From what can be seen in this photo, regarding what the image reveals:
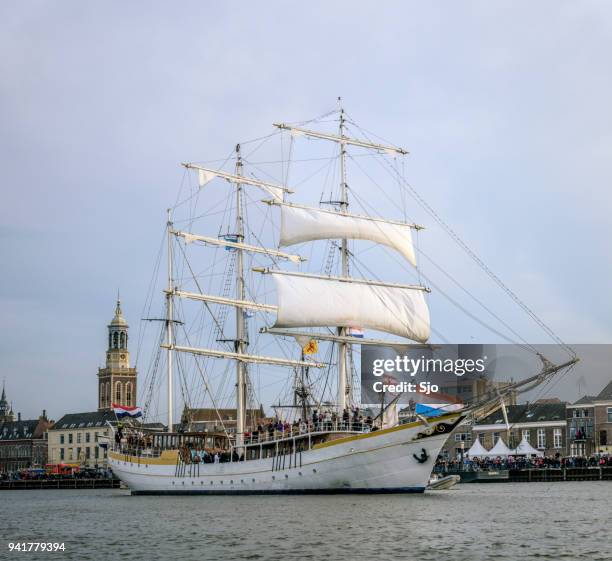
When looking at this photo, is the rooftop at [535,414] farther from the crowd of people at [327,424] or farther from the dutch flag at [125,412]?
the crowd of people at [327,424]

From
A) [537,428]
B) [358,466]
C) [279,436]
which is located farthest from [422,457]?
[537,428]

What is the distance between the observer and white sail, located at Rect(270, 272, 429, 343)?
6438 centimetres

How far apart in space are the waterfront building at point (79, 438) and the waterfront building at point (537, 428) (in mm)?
58584

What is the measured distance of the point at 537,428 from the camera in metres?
115

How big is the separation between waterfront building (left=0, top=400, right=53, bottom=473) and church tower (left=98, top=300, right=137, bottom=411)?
517 inches

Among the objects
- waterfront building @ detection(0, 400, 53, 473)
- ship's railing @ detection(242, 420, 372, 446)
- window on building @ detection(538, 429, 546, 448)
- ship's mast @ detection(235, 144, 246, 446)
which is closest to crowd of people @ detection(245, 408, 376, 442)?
ship's railing @ detection(242, 420, 372, 446)

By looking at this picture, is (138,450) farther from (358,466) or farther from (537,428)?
(537,428)

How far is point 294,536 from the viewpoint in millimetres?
33656

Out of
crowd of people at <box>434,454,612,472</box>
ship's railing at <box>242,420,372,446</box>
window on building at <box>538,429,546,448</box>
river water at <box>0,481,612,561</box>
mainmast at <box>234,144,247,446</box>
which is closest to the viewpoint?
river water at <box>0,481,612,561</box>

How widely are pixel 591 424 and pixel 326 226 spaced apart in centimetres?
5430

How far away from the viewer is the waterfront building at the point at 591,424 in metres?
108

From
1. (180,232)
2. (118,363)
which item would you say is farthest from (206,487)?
(118,363)

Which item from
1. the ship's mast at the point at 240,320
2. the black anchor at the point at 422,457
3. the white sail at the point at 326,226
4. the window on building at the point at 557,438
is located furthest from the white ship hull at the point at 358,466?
the window on building at the point at 557,438

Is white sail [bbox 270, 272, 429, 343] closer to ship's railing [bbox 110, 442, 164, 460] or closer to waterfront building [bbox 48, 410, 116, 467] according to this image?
ship's railing [bbox 110, 442, 164, 460]
